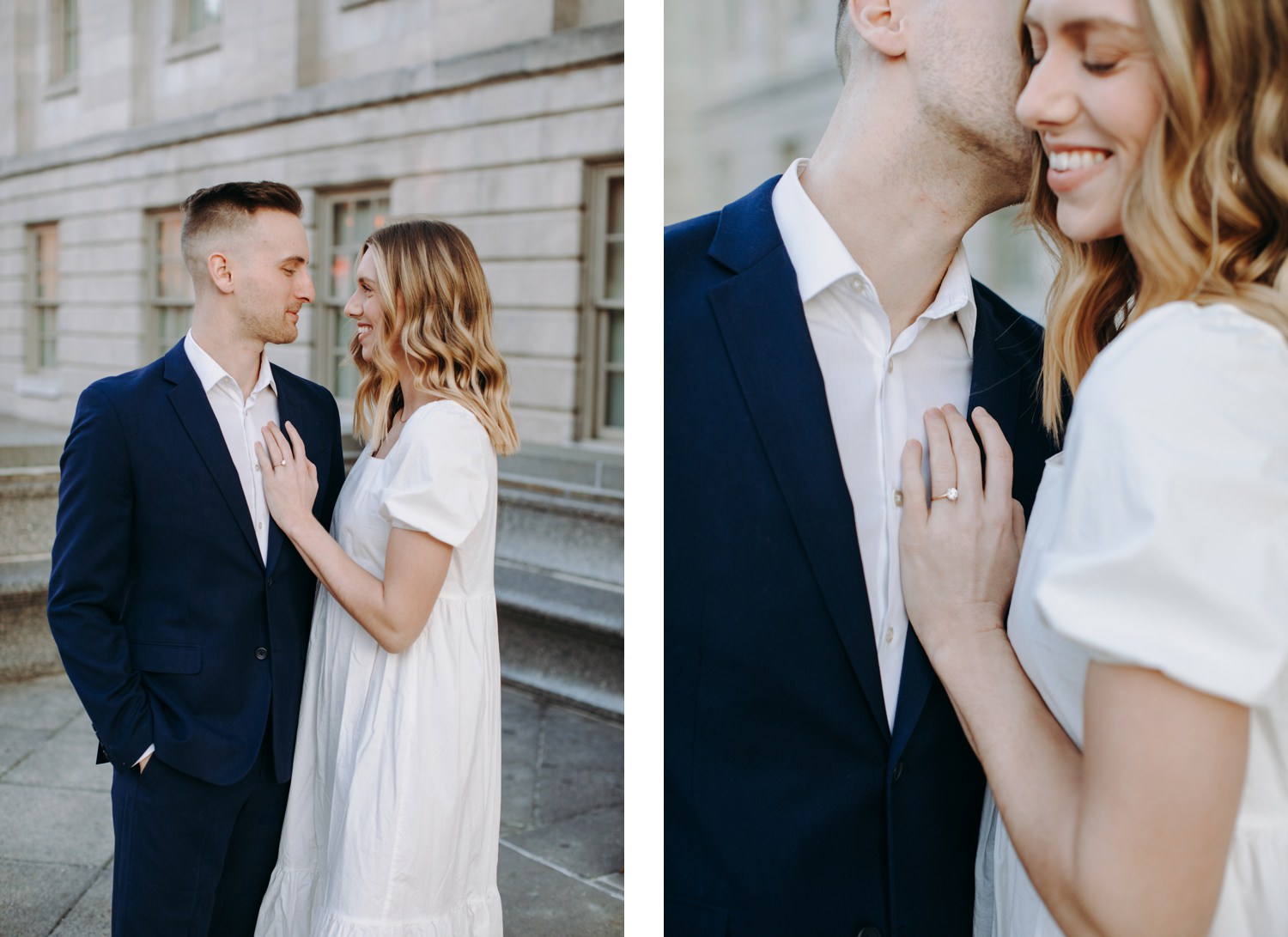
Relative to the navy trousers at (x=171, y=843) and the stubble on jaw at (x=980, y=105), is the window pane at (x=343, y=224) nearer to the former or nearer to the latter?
the navy trousers at (x=171, y=843)

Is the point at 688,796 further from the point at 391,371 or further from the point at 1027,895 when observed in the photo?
the point at 391,371

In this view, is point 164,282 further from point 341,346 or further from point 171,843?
point 171,843

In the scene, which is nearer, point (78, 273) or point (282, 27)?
point (282, 27)

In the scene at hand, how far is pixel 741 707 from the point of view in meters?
1.29

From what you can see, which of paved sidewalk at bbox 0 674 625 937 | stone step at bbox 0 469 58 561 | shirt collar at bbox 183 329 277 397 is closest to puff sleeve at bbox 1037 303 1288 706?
shirt collar at bbox 183 329 277 397

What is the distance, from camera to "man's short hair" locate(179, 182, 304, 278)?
2189 millimetres

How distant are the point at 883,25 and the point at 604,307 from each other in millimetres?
6091

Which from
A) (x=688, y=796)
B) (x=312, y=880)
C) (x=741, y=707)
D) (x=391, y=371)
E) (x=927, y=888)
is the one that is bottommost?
(x=312, y=880)

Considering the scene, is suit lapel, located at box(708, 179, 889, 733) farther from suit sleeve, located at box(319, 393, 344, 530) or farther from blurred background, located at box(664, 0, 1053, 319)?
suit sleeve, located at box(319, 393, 344, 530)

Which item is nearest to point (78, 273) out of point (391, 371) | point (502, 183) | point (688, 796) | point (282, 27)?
point (282, 27)

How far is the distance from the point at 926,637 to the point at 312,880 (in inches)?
62.5

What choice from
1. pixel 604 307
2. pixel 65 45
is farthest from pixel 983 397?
pixel 65 45

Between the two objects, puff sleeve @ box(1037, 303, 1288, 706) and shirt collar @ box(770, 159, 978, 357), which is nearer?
puff sleeve @ box(1037, 303, 1288, 706)

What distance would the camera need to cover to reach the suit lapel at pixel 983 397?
1.27m
